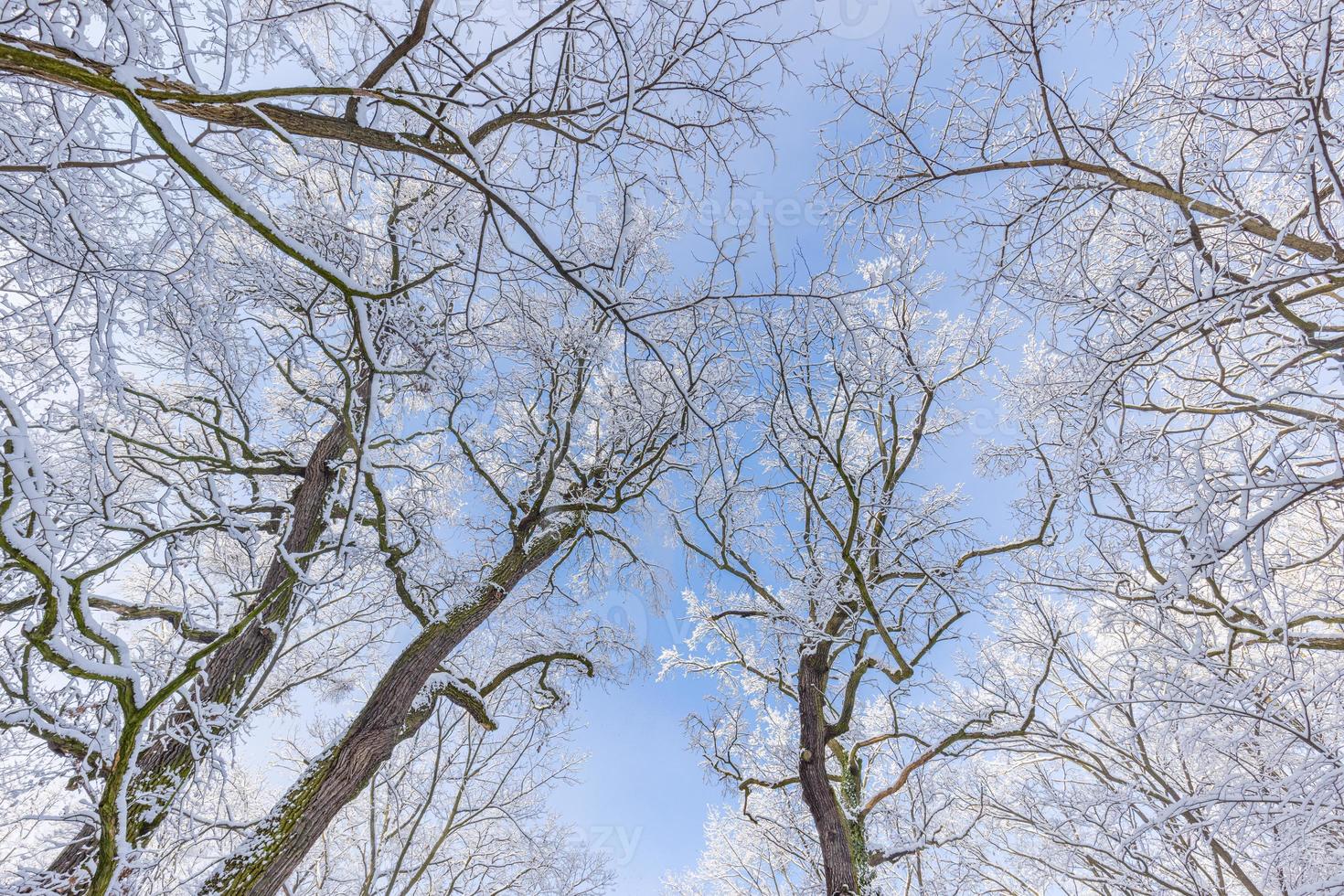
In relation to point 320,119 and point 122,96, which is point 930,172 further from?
point 122,96

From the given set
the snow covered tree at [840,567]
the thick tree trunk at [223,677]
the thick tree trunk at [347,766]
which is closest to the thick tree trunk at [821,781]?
the snow covered tree at [840,567]

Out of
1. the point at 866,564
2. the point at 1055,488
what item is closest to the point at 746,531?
the point at 866,564

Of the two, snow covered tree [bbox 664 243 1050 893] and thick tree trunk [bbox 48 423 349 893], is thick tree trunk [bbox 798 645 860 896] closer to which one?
snow covered tree [bbox 664 243 1050 893]

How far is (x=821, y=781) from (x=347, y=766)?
4187mm

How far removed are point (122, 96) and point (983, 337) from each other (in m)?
6.69

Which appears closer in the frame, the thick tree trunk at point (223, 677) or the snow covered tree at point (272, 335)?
the snow covered tree at point (272, 335)

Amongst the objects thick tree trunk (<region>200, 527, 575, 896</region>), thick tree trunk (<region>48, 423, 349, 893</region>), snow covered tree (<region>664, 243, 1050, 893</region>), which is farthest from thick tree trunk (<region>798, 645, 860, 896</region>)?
thick tree trunk (<region>48, 423, 349, 893</region>)

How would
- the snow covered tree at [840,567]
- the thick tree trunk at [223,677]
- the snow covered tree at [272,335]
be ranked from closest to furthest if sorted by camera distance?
1. the snow covered tree at [272,335]
2. the thick tree trunk at [223,677]
3. the snow covered tree at [840,567]

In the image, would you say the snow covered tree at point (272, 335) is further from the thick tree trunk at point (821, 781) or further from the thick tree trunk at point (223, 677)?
the thick tree trunk at point (821, 781)

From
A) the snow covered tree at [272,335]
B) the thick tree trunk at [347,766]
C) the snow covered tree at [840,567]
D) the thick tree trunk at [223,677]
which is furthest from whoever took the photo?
the snow covered tree at [840,567]

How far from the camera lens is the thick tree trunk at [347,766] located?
120 inches

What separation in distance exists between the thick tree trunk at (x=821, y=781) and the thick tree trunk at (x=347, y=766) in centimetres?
328

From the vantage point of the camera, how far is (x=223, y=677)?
12.7 feet

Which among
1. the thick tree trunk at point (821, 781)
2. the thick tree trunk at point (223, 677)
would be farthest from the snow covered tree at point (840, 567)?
the thick tree trunk at point (223, 677)
